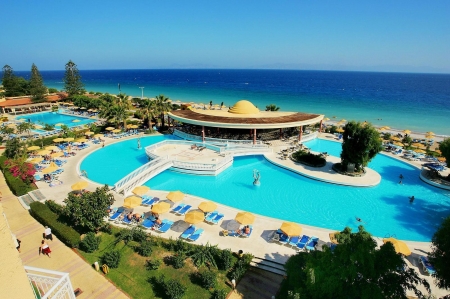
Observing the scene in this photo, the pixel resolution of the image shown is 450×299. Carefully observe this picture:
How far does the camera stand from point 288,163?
109 feet

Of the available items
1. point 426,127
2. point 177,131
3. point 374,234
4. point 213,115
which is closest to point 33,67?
point 177,131

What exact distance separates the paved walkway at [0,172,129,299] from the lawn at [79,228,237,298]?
55cm

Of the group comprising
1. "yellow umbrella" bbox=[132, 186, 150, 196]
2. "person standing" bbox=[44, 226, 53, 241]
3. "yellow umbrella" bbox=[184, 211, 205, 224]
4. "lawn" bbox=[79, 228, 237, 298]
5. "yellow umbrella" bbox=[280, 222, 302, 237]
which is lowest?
"lawn" bbox=[79, 228, 237, 298]

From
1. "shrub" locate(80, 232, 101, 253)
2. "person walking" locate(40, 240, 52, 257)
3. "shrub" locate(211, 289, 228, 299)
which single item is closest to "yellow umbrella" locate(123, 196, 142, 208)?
"shrub" locate(80, 232, 101, 253)

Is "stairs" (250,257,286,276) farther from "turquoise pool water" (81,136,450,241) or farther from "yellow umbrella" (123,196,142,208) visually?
"yellow umbrella" (123,196,142,208)

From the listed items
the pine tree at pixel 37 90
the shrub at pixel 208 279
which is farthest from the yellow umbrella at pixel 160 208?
the pine tree at pixel 37 90

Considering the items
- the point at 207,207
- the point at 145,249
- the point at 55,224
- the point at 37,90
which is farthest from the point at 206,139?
the point at 37,90

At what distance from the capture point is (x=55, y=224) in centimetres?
1870

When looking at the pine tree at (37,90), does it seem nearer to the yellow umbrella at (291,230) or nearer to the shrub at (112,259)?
the shrub at (112,259)

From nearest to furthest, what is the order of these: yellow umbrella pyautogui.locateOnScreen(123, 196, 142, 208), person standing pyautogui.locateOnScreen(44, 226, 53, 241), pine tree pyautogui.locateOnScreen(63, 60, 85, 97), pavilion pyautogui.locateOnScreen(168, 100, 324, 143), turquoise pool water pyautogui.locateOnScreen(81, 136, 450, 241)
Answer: person standing pyautogui.locateOnScreen(44, 226, 53, 241) → yellow umbrella pyautogui.locateOnScreen(123, 196, 142, 208) → turquoise pool water pyautogui.locateOnScreen(81, 136, 450, 241) → pavilion pyautogui.locateOnScreen(168, 100, 324, 143) → pine tree pyautogui.locateOnScreen(63, 60, 85, 97)

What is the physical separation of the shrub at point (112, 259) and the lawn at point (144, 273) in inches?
11.3

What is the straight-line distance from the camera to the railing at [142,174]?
25906mm

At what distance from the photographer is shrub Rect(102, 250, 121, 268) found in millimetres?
15508

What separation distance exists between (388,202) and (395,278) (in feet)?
58.3
